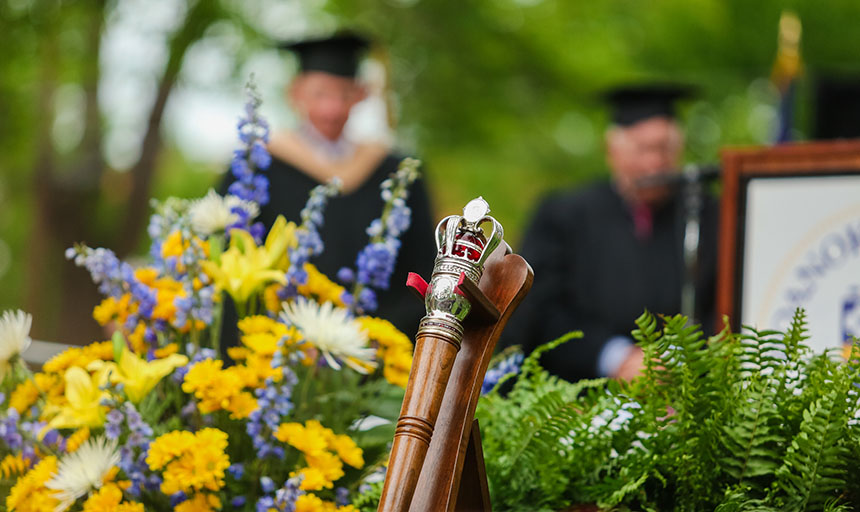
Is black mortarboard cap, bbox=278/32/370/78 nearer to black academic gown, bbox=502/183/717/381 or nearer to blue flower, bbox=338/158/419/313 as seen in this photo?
black academic gown, bbox=502/183/717/381

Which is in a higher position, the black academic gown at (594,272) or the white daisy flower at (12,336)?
the black academic gown at (594,272)

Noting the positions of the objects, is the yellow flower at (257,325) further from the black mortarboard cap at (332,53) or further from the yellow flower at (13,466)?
the black mortarboard cap at (332,53)

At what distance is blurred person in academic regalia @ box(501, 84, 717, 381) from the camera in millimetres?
4262

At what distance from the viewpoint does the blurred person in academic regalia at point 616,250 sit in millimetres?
4262

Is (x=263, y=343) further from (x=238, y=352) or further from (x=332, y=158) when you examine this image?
(x=332, y=158)

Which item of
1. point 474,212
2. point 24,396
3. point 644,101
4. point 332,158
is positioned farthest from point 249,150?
point 644,101

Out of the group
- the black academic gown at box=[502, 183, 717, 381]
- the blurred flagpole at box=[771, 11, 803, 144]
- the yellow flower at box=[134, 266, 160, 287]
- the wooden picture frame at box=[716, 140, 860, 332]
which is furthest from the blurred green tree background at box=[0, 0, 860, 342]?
the yellow flower at box=[134, 266, 160, 287]

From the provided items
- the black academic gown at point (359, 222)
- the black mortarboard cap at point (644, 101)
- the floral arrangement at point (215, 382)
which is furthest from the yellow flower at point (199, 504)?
the black mortarboard cap at point (644, 101)

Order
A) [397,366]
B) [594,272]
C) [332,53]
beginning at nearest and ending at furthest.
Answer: [397,366]
[332,53]
[594,272]

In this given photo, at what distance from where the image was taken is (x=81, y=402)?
1.26 metres

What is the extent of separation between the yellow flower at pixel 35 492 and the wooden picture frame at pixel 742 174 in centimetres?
156

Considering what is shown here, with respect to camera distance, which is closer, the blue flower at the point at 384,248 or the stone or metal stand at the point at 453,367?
the stone or metal stand at the point at 453,367

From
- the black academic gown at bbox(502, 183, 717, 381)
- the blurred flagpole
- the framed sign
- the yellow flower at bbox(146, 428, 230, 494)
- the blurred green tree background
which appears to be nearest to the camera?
the yellow flower at bbox(146, 428, 230, 494)

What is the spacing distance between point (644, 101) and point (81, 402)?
360cm
